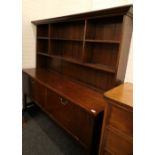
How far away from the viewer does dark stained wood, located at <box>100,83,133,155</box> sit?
0.99 m

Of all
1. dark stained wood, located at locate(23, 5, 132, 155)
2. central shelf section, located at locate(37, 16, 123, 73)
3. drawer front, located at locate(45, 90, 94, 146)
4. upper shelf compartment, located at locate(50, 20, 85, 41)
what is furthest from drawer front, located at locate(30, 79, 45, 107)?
upper shelf compartment, located at locate(50, 20, 85, 41)

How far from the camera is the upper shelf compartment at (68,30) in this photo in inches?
81.1

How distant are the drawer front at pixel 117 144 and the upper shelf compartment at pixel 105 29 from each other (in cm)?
102

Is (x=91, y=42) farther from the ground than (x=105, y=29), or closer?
closer

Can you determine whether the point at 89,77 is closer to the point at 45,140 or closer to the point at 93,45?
the point at 93,45

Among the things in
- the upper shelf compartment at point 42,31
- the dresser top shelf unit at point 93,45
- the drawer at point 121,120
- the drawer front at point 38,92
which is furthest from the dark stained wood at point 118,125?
the upper shelf compartment at point 42,31

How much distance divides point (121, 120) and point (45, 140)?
140cm

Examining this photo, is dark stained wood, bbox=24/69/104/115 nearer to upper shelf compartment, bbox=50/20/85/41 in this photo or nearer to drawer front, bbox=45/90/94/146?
drawer front, bbox=45/90/94/146

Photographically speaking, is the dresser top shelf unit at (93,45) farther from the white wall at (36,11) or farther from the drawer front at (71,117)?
the drawer front at (71,117)

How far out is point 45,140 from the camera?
79.3 inches

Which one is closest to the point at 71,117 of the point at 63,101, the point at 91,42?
the point at 63,101
